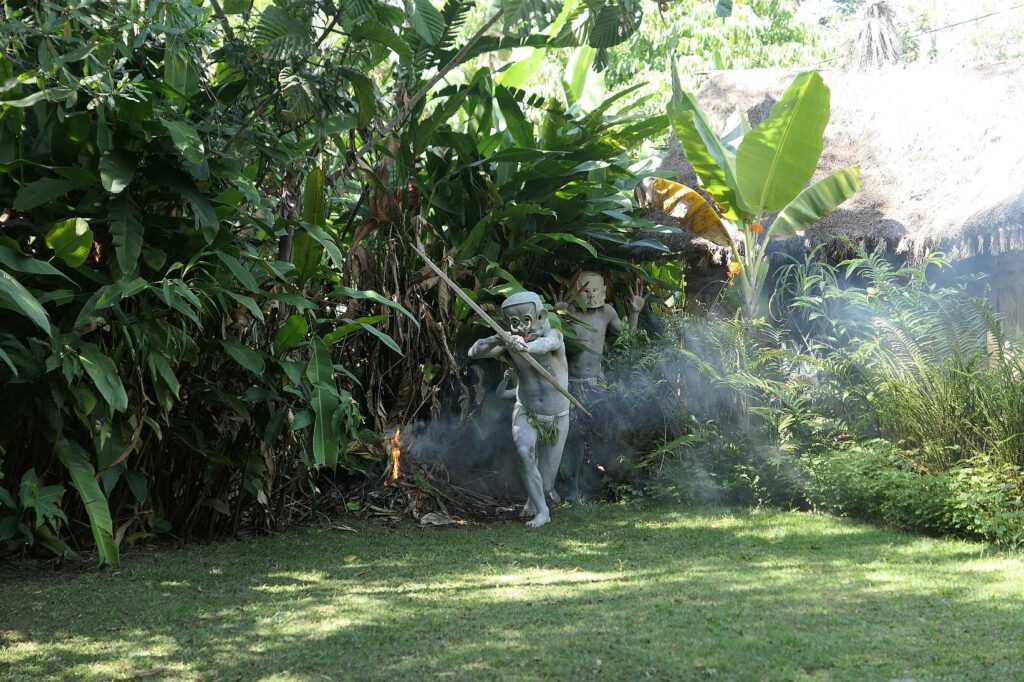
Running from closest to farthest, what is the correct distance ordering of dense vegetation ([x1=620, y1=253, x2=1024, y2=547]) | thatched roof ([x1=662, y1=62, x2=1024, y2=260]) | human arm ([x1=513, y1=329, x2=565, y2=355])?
dense vegetation ([x1=620, y1=253, x2=1024, y2=547]), human arm ([x1=513, y1=329, x2=565, y2=355]), thatched roof ([x1=662, y1=62, x2=1024, y2=260])

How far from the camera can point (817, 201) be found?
26.1 feet

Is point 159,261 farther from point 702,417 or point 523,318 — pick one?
point 702,417

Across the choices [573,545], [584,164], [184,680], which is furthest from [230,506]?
[584,164]

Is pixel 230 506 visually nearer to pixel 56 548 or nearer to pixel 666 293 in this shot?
pixel 56 548

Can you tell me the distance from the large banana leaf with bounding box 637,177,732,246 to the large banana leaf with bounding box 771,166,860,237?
2.09 feet

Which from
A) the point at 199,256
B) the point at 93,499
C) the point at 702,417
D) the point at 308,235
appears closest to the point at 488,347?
the point at 308,235

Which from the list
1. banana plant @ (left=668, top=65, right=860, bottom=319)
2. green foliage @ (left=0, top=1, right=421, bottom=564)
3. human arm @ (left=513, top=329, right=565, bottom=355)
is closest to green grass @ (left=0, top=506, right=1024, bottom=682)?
green foliage @ (left=0, top=1, right=421, bottom=564)

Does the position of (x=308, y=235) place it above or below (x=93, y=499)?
above

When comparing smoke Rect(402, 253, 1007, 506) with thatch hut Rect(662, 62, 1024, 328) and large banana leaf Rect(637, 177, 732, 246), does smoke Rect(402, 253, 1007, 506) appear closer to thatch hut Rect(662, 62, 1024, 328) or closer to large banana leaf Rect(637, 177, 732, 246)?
thatch hut Rect(662, 62, 1024, 328)

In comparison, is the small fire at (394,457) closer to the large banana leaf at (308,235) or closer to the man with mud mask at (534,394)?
the man with mud mask at (534,394)

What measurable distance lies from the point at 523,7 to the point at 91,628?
3282 mm

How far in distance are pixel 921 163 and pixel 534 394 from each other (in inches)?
181

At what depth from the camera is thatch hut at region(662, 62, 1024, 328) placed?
25.3ft

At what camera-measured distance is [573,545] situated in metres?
5.93
